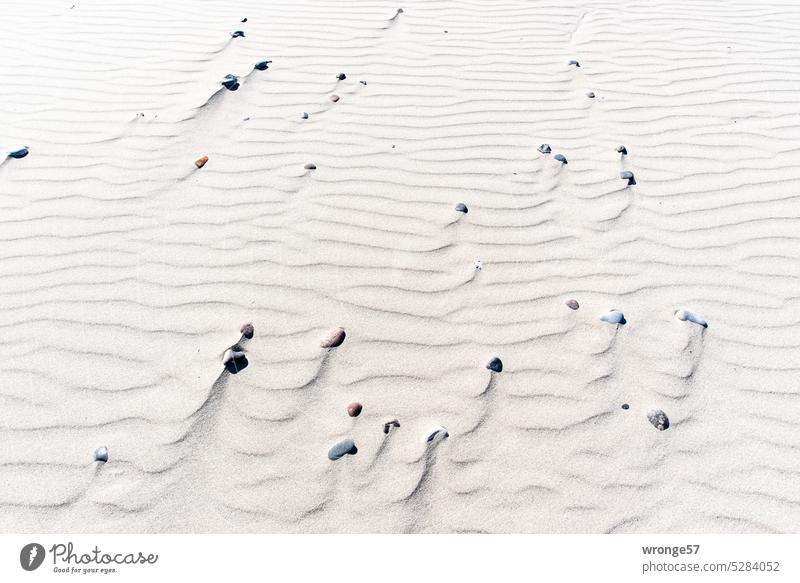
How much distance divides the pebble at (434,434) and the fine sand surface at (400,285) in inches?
1.3

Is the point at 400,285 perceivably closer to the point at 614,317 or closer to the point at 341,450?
the point at 341,450

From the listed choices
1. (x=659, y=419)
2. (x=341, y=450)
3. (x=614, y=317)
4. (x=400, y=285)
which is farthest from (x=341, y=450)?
(x=614, y=317)

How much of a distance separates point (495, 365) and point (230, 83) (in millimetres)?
3240

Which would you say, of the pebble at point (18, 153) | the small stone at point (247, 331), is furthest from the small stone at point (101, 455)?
the pebble at point (18, 153)

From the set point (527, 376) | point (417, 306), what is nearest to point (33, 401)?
point (417, 306)

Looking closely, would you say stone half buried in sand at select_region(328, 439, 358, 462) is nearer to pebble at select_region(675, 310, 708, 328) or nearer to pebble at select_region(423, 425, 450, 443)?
pebble at select_region(423, 425, 450, 443)

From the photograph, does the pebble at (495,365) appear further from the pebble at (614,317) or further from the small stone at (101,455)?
the small stone at (101,455)

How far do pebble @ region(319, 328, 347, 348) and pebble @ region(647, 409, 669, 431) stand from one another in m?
1.48

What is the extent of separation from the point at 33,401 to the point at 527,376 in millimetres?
Result: 2306

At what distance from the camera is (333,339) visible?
102 inches

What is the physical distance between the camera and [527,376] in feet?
8.22

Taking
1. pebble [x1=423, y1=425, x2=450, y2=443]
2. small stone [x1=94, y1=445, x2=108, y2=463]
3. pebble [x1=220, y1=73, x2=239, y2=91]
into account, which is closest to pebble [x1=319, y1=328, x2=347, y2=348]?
pebble [x1=423, y1=425, x2=450, y2=443]

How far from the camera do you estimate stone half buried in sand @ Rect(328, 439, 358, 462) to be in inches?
87.7

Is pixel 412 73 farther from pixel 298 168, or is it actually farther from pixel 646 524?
pixel 646 524
